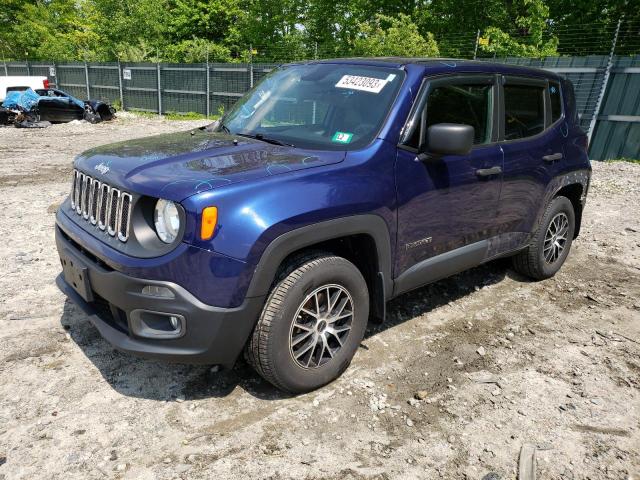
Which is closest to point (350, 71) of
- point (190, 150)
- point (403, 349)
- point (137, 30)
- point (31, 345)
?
point (190, 150)

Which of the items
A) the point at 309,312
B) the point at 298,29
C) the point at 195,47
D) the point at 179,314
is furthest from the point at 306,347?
the point at 195,47

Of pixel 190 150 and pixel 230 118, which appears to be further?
pixel 230 118

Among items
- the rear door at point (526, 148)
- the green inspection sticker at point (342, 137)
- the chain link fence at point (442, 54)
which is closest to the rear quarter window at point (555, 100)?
the rear door at point (526, 148)

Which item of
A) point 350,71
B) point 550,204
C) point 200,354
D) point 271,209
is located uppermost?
point 350,71

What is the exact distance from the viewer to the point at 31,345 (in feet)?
11.1

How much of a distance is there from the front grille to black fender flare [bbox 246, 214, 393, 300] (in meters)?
0.72

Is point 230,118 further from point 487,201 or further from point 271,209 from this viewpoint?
point 487,201

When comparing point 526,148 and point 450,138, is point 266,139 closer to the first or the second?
point 450,138

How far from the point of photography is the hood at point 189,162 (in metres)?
2.49

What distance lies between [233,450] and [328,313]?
2.93 ft

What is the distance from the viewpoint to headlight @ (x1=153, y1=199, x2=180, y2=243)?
246cm

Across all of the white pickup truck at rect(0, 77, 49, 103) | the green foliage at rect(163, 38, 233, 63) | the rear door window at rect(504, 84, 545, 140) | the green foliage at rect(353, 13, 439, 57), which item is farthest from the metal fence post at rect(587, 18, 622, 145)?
→ the green foliage at rect(163, 38, 233, 63)

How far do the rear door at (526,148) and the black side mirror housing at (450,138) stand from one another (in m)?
0.91

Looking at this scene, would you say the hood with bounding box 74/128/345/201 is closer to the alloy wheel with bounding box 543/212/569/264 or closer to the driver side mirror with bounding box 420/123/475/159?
the driver side mirror with bounding box 420/123/475/159
